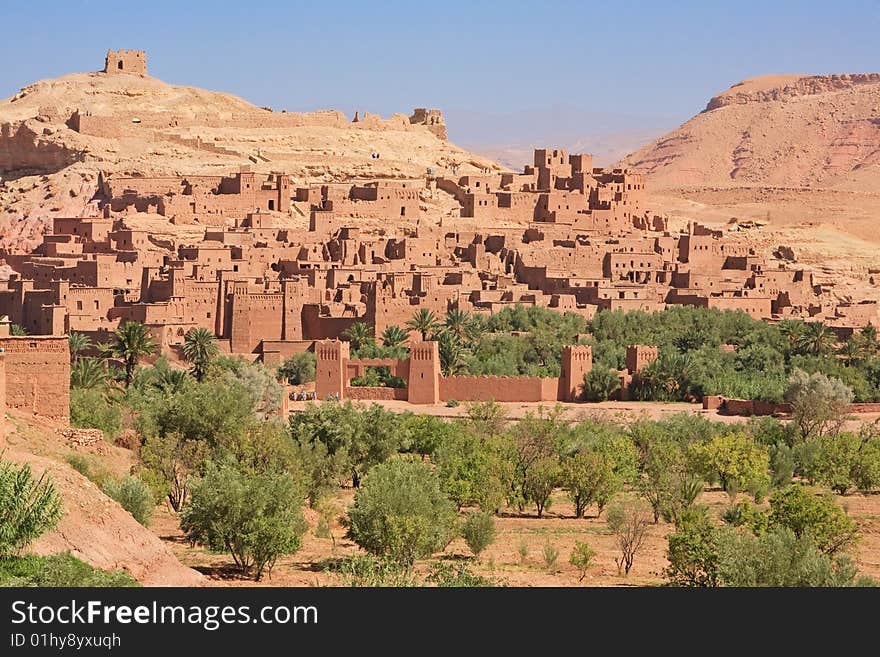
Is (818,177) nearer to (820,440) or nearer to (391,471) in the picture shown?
(820,440)

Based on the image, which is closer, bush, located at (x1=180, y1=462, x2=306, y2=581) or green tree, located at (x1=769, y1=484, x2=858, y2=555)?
bush, located at (x1=180, y1=462, x2=306, y2=581)

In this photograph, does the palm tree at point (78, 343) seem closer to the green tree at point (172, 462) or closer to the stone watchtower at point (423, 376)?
the stone watchtower at point (423, 376)

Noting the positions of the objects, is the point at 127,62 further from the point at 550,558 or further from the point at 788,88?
the point at 788,88

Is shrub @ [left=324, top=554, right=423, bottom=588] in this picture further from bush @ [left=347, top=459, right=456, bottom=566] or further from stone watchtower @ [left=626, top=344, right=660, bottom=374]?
stone watchtower @ [left=626, top=344, right=660, bottom=374]

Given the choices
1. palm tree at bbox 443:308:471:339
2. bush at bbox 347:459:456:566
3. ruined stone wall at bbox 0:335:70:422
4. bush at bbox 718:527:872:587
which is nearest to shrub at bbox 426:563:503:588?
bush at bbox 347:459:456:566

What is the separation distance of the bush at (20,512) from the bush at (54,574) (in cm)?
14

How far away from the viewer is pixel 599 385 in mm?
44312

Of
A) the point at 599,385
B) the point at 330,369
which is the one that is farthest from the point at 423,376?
the point at 599,385

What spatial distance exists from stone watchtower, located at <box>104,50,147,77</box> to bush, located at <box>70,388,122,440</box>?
138 feet

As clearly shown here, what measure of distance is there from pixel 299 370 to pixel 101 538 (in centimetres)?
2916

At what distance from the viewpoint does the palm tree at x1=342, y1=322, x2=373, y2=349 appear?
4691cm

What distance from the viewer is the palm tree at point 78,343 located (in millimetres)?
41750

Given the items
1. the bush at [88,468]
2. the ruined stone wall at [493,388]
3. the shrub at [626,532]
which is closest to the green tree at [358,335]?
the ruined stone wall at [493,388]

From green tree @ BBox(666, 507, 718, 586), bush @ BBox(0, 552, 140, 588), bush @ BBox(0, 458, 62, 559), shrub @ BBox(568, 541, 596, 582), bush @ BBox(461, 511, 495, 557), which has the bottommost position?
shrub @ BBox(568, 541, 596, 582)
